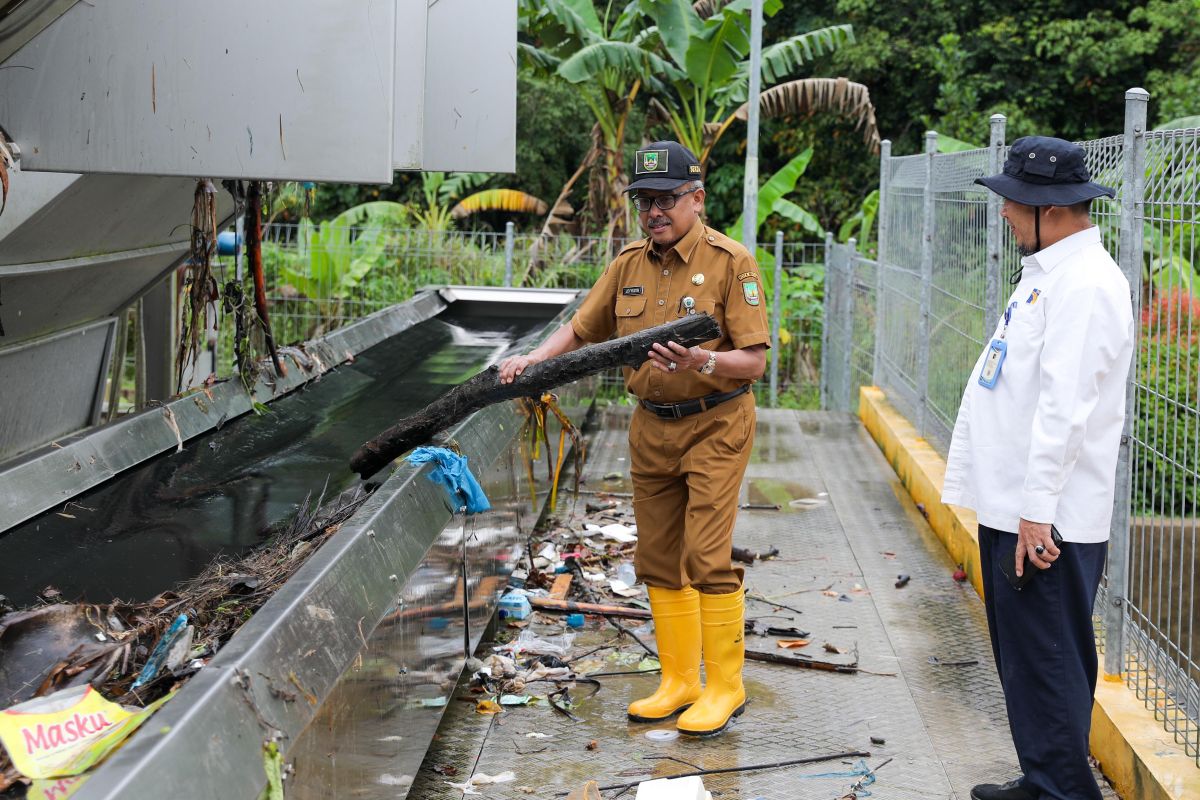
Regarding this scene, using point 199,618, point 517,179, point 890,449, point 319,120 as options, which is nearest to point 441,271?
point 890,449

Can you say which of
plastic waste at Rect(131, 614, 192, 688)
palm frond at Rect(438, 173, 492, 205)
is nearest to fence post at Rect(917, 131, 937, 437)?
plastic waste at Rect(131, 614, 192, 688)

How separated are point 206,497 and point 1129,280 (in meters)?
3.77

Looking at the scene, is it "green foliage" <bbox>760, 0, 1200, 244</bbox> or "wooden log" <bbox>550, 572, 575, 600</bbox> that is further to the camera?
"green foliage" <bbox>760, 0, 1200, 244</bbox>

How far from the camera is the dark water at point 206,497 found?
4207 mm

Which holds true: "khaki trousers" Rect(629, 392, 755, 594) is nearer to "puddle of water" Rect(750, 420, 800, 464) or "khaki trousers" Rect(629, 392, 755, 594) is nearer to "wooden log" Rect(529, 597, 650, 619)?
"wooden log" Rect(529, 597, 650, 619)

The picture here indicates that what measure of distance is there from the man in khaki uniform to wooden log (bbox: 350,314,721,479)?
92mm

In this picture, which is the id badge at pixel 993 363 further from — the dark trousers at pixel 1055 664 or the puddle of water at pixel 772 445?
the puddle of water at pixel 772 445

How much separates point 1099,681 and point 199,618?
3131 millimetres

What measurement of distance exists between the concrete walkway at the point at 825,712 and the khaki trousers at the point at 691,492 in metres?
0.60

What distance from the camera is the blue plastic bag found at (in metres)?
4.35

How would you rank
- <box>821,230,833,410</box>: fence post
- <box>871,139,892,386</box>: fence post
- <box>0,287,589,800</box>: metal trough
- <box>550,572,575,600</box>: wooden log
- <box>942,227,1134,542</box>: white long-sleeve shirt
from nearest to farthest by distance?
1. <box>0,287,589,800</box>: metal trough
2. <box>942,227,1134,542</box>: white long-sleeve shirt
3. <box>550,572,575,600</box>: wooden log
4. <box>871,139,892,386</box>: fence post
5. <box>821,230,833,410</box>: fence post

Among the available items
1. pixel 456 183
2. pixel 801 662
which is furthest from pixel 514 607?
pixel 456 183

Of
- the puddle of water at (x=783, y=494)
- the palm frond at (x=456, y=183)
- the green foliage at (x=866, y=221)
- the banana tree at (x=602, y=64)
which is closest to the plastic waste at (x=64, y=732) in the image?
the puddle of water at (x=783, y=494)

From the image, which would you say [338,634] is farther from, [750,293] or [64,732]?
[750,293]
